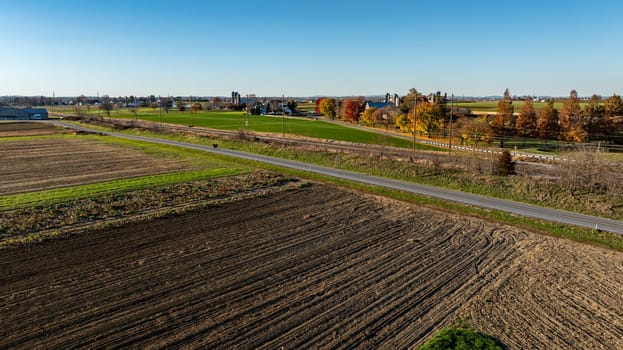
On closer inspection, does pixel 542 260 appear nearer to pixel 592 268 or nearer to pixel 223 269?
pixel 592 268

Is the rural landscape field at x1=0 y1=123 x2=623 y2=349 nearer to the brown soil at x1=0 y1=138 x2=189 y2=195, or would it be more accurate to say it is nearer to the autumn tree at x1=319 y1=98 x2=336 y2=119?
the brown soil at x1=0 y1=138 x2=189 y2=195

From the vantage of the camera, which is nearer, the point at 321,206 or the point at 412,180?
the point at 321,206

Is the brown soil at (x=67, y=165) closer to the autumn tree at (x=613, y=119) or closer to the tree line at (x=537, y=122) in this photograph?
the tree line at (x=537, y=122)

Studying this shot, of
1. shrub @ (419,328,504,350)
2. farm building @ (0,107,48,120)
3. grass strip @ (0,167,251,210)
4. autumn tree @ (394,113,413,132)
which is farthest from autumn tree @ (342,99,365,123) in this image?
shrub @ (419,328,504,350)

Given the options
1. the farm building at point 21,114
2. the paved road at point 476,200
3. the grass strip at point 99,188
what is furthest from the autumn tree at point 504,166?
the farm building at point 21,114

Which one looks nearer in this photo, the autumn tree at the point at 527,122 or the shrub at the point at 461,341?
the shrub at the point at 461,341

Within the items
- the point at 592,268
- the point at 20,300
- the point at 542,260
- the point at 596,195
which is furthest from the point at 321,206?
the point at 596,195
